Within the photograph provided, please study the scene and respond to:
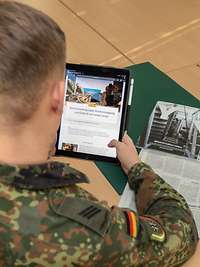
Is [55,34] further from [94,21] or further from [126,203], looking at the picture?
[94,21]

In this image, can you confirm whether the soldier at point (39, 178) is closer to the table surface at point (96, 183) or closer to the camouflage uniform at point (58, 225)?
the camouflage uniform at point (58, 225)

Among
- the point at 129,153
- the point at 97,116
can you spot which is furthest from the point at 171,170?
the point at 97,116

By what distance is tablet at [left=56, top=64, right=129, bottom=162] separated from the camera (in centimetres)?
124

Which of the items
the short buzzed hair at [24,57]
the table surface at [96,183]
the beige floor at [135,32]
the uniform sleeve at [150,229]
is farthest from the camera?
the beige floor at [135,32]

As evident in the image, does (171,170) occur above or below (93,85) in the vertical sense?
below

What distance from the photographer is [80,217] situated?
2.61 ft

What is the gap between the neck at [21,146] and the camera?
782 mm

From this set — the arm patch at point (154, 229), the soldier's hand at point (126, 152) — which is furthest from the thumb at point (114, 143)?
the arm patch at point (154, 229)

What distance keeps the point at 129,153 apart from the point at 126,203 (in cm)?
12

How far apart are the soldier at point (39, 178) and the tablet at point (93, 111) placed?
1.26 ft

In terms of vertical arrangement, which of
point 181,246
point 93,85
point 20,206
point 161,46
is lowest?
point 181,246

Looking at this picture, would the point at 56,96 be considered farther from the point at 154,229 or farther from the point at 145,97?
the point at 145,97

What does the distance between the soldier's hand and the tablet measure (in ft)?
0.05

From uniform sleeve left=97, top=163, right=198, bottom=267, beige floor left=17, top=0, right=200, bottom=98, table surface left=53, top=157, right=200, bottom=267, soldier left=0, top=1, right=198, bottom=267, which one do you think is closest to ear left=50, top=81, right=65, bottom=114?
soldier left=0, top=1, right=198, bottom=267
